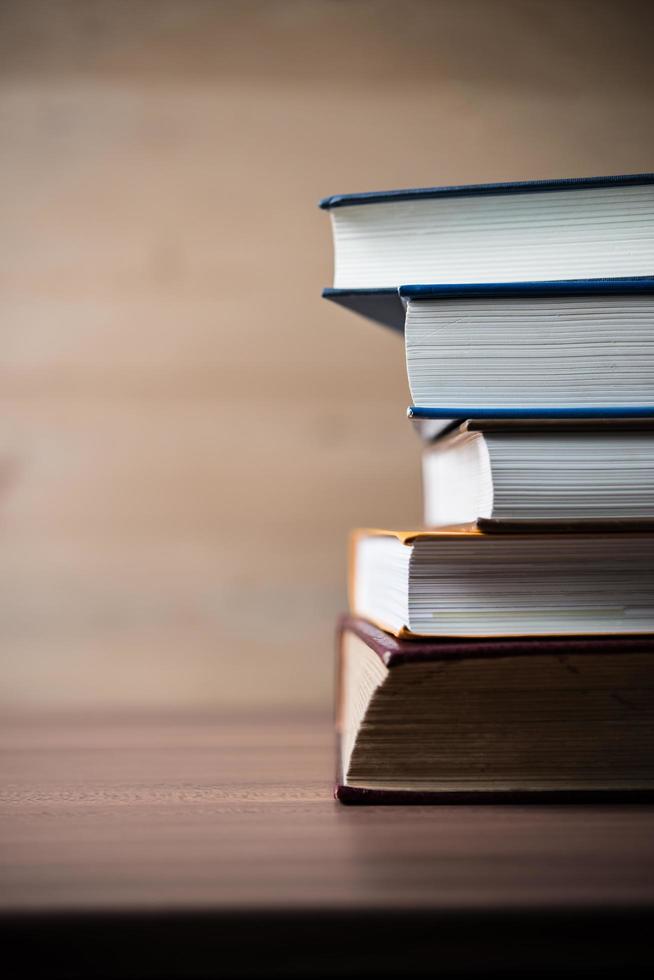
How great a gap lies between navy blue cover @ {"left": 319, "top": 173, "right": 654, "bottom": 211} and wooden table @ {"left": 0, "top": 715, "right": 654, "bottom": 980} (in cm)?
33

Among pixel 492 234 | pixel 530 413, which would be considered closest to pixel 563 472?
pixel 530 413

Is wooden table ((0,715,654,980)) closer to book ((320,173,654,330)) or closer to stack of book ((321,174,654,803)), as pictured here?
stack of book ((321,174,654,803))

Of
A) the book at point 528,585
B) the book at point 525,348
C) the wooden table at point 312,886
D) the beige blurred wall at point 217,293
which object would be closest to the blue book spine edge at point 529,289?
the book at point 525,348

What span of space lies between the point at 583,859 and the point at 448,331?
0.84 ft

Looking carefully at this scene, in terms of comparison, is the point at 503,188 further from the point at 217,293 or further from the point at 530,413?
the point at 217,293

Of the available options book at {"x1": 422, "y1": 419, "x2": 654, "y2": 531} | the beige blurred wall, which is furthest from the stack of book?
the beige blurred wall

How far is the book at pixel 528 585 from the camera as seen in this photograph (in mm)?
453

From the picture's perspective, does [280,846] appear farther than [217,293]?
No

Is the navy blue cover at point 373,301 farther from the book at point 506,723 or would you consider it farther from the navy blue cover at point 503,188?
the book at point 506,723

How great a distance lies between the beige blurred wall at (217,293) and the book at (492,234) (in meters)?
0.30

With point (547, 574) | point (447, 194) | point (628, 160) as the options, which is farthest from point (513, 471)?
point (628, 160)

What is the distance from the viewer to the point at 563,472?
450 millimetres

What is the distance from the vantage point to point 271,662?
81 cm

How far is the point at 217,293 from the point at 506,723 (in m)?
0.51
